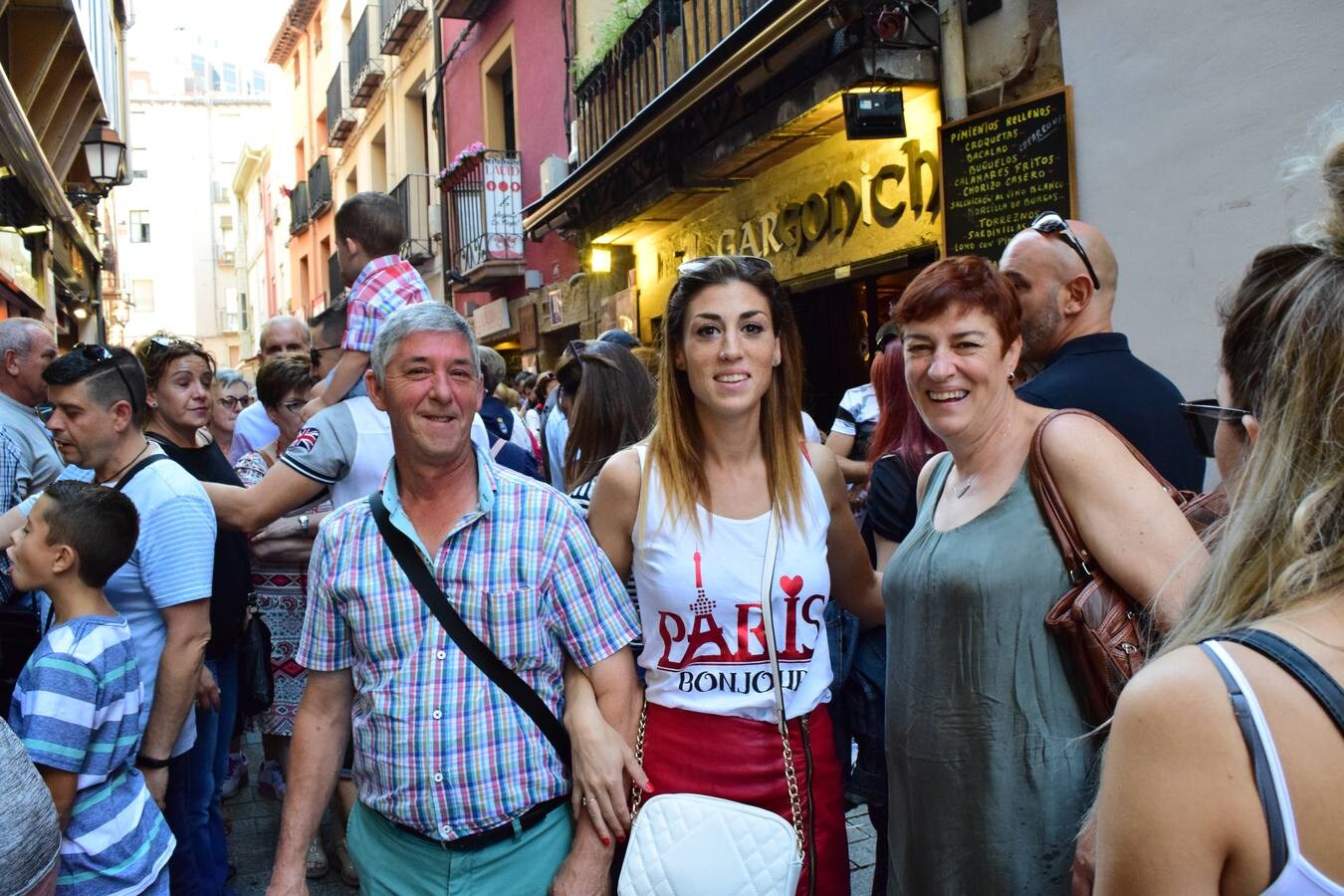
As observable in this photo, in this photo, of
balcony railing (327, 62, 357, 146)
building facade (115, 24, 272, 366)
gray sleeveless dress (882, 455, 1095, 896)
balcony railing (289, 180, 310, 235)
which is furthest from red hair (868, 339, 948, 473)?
building facade (115, 24, 272, 366)

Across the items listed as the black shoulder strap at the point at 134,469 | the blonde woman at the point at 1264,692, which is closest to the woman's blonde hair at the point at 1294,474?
the blonde woman at the point at 1264,692

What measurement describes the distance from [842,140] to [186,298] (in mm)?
49073

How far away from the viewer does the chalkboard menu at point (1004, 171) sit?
5.61 m

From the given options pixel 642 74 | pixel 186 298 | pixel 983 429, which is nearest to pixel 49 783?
pixel 983 429

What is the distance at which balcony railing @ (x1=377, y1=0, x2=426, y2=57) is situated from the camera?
61.9 feet

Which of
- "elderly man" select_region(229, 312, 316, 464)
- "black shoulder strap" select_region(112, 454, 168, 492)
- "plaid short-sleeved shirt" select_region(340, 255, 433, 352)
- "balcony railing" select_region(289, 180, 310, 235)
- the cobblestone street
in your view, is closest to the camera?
"black shoulder strap" select_region(112, 454, 168, 492)

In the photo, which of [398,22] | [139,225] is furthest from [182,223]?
[398,22]

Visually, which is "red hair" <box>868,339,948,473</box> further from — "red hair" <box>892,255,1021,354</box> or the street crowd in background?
"red hair" <box>892,255,1021,354</box>

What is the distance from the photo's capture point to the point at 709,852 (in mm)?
2068

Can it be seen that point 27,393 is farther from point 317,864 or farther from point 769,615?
point 769,615

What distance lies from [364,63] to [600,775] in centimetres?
2330

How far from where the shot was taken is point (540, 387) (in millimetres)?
10391

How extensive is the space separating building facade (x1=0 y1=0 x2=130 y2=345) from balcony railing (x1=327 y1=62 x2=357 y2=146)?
913 cm

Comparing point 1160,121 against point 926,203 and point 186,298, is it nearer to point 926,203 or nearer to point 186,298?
point 926,203
